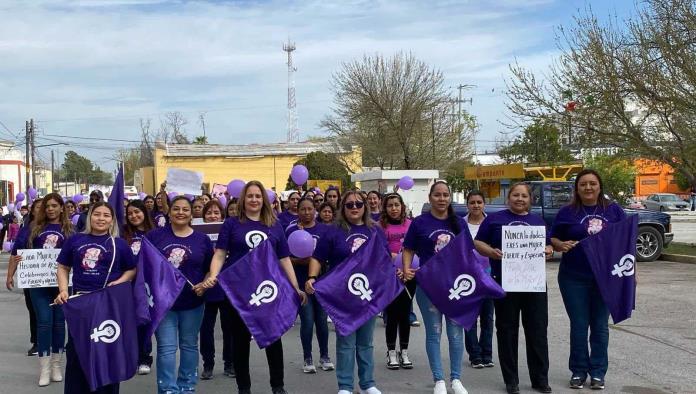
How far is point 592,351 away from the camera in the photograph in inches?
257

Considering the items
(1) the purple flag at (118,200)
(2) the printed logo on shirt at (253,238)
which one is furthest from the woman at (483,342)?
(1) the purple flag at (118,200)

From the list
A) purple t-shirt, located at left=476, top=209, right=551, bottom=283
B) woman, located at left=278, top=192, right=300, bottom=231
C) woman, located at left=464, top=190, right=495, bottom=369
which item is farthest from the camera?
woman, located at left=278, top=192, right=300, bottom=231

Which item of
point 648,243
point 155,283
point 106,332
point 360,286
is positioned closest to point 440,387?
point 360,286

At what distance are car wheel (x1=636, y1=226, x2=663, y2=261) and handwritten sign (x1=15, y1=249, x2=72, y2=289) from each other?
45.3ft

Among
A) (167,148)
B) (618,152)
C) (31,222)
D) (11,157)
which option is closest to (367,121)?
(618,152)

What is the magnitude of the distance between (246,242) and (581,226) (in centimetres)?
282

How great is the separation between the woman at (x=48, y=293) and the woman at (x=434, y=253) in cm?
326

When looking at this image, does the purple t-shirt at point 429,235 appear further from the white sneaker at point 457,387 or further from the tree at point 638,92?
the tree at point 638,92

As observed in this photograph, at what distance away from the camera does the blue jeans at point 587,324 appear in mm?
6492

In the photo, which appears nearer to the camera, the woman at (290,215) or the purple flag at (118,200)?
the purple flag at (118,200)

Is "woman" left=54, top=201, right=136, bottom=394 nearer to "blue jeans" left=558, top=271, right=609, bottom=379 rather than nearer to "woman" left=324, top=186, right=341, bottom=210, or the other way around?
"blue jeans" left=558, top=271, right=609, bottom=379

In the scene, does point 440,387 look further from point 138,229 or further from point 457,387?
point 138,229

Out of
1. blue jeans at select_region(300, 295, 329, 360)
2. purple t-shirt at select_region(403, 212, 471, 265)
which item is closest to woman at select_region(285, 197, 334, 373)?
blue jeans at select_region(300, 295, 329, 360)

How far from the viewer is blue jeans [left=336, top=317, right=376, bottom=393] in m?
6.20
